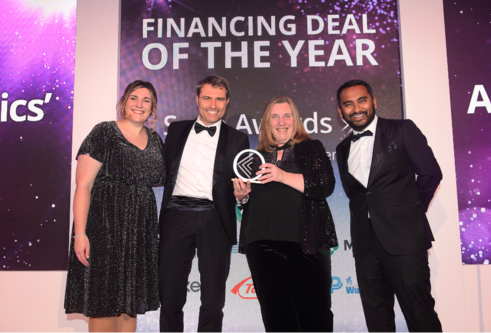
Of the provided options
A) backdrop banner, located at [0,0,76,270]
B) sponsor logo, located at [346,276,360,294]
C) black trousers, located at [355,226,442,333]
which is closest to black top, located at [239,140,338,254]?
black trousers, located at [355,226,442,333]

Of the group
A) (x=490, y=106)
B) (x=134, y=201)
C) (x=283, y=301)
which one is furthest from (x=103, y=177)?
(x=490, y=106)

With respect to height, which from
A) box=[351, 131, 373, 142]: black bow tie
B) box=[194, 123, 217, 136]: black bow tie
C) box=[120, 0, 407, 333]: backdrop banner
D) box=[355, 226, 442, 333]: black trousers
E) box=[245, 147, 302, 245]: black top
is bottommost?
box=[355, 226, 442, 333]: black trousers

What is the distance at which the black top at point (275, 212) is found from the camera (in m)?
2.47

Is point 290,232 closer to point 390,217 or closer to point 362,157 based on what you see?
point 390,217

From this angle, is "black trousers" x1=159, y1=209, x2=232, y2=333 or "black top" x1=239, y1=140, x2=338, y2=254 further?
"black trousers" x1=159, y1=209, x2=232, y2=333

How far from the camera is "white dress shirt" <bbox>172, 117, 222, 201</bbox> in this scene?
2822 millimetres

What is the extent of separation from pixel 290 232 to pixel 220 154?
0.86 meters

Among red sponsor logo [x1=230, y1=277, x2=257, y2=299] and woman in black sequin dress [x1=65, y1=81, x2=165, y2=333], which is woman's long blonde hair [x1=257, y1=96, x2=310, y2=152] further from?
red sponsor logo [x1=230, y1=277, x2=257, y2=299]

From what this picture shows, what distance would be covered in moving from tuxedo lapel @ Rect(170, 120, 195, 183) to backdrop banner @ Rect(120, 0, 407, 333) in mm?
917

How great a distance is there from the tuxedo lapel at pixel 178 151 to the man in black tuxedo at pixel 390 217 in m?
1.37

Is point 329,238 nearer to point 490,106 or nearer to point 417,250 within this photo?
point 417,250

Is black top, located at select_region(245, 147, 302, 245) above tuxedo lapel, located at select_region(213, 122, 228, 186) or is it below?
below

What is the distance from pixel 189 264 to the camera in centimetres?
278

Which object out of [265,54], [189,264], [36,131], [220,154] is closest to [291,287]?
[189,264]
